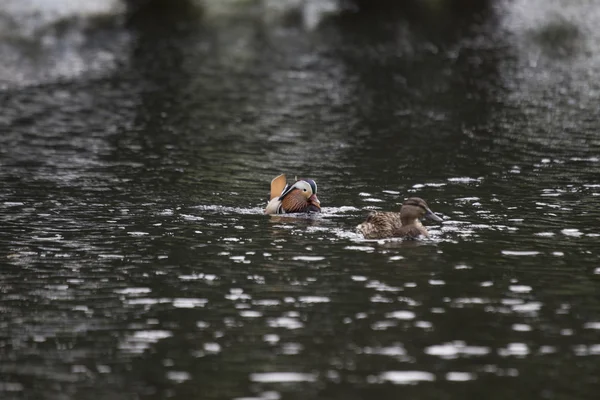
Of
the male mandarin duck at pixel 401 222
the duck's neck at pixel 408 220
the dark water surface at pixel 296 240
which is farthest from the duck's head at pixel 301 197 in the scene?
the duck's neck at pixel 408 220

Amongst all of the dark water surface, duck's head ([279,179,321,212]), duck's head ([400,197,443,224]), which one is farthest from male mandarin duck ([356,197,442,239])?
duck's head ([279,179,321,212])

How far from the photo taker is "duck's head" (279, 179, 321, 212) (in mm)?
21422

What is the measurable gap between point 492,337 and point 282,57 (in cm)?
4119

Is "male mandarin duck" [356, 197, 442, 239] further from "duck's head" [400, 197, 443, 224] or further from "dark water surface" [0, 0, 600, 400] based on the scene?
"dark water surface" [0, 0, 600, 400]

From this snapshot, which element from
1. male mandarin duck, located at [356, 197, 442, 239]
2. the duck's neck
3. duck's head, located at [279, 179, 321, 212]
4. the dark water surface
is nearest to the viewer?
the dark water surface

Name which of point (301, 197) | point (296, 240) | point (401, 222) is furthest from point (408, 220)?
point (301, 197)

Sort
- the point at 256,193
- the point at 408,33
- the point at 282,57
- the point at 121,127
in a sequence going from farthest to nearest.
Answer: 1. the point at 408,33
2. the point at 282,57
3. the point at 121,127
4. the point at 256,193

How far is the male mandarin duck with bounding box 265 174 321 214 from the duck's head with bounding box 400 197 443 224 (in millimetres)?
2564

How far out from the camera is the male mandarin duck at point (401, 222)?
19.2 metres

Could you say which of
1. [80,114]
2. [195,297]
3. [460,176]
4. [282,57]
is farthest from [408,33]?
[195,297]

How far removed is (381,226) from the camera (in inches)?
757

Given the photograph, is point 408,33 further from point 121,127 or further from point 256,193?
point 256,193

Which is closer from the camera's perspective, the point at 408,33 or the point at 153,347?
the point at 153,347

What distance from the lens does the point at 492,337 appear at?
1388 centimetres
